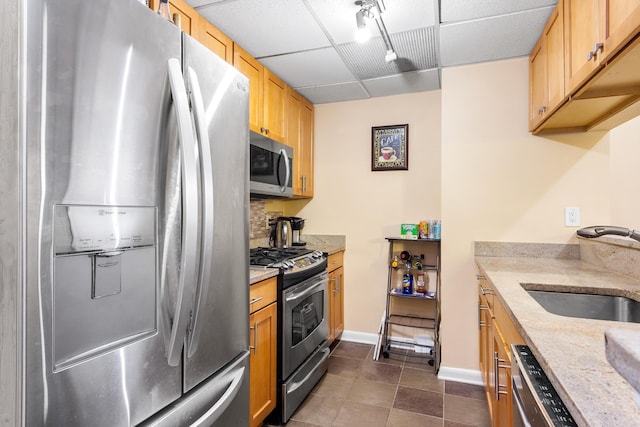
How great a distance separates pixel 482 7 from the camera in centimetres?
185

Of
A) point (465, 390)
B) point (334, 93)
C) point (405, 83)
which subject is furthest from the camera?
point (334, 93)

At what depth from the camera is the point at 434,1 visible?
71.0 inches

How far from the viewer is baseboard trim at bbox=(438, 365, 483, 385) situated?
2.49 m

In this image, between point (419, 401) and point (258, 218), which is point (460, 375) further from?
point (258, 218)

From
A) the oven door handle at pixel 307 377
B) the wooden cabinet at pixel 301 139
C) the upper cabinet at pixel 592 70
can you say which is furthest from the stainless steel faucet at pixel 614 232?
the wooden cabinet at pixel 301 139

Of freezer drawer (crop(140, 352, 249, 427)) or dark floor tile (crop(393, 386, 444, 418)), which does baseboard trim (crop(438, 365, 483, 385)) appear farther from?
freezer drawer (crop(140, 352, 249, 427))

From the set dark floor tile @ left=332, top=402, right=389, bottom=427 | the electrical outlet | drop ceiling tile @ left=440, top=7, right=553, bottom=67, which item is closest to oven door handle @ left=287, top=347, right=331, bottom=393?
dark floor tile @ left=332, top=402, right=389, bottom=427

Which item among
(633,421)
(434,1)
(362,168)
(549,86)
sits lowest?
(633,421)

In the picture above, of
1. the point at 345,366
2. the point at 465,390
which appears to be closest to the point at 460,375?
the point at 465,390

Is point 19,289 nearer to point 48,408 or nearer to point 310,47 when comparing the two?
point 48,408

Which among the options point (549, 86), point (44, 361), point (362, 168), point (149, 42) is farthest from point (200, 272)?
point (362, 168)

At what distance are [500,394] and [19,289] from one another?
5.21 ft

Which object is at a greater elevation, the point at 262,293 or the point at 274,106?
the point at 274,106

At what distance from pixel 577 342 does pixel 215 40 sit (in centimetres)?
217
